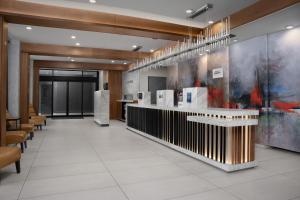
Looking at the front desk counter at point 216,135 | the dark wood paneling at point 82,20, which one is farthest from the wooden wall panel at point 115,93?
the front desk counter at point 216,135

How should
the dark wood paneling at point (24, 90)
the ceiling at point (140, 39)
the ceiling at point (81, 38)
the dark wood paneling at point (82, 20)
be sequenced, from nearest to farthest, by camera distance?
the ceiling at point (140, 39) → the dark wood paneling at point (82, 20) → the ceiling at point (81, 38) → the dark wood paneling at point (24, 90)

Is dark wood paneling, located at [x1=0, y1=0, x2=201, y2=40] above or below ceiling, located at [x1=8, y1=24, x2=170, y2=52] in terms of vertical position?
below

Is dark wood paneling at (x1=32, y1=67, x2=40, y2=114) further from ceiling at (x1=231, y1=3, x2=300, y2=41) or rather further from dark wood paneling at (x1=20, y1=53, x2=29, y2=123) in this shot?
ceiling at (x1=231, y1=3, x2=300, y2=41)

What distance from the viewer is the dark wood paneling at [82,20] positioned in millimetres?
5371

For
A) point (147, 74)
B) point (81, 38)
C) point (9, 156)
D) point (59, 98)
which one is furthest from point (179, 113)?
point (59, 98)

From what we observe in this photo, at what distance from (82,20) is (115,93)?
1014 cm

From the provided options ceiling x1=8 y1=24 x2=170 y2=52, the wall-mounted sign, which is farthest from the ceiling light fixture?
the wall-mounted sign

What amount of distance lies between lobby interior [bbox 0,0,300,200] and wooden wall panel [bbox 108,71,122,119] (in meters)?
5.42

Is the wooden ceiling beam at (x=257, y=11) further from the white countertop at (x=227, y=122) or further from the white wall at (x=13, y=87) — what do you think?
the white wall at (x=13, y=87)

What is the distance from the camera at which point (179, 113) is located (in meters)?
6.33

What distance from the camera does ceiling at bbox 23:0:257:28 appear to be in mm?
5312

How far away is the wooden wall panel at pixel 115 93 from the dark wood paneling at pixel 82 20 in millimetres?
9096

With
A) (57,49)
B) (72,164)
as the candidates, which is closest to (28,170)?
(72,164)

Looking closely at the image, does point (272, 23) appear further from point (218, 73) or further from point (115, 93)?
point (115, 93)
